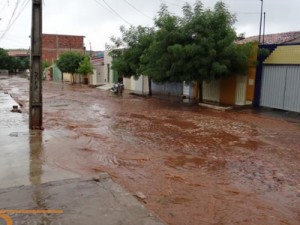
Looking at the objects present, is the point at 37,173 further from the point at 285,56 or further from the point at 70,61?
the point at 70,61

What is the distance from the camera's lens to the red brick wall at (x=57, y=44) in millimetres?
80750

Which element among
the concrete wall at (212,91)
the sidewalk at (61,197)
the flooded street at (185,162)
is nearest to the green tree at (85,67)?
the concrete wall at (212,91)

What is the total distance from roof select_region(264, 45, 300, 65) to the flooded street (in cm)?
379

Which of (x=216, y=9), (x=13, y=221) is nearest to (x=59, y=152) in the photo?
(x=13, y=221)

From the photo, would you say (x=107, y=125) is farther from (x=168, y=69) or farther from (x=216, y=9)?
(x=216, y=9)

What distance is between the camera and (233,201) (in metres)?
6.09

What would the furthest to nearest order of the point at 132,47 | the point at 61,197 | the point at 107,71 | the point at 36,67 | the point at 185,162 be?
the point at 107,71 → the point at 132,47 → the point at 36,67 → the point at 185,162 → the point at 61,197

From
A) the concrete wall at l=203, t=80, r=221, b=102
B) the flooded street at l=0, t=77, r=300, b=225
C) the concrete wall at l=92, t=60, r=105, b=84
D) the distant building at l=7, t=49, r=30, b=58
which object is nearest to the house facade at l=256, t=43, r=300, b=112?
the flooded street at l=0, t=77, r=300, b=225

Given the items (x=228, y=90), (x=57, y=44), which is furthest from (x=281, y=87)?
(x=57, y=44)

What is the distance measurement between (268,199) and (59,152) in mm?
5280

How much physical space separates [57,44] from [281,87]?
7071 centimetres

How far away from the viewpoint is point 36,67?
12094 millimetres

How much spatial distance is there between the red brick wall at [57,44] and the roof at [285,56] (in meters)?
67.1

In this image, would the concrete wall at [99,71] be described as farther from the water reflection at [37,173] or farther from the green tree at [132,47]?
the water reflection at [37,173]
